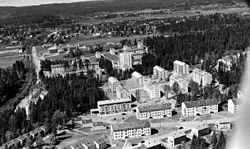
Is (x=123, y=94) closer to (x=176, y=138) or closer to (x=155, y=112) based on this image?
(x=155, y=112)

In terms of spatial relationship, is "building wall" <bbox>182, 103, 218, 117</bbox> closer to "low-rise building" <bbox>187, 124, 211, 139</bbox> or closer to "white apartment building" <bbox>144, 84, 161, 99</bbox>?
"low-rise building" <bbox>187, 124, 211, 139</bbox>

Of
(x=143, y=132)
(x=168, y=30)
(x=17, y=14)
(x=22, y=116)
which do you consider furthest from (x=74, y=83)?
(x=17, y=14)

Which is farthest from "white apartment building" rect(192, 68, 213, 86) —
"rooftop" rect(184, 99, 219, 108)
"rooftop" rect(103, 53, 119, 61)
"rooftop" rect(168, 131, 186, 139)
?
"rooftop" rect(103, 53, 119, 61)

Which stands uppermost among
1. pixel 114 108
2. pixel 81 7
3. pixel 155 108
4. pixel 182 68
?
pixel 81 7

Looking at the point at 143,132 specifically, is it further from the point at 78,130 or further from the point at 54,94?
the point at 54,94

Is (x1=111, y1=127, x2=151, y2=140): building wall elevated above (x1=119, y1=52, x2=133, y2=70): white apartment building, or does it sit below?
below

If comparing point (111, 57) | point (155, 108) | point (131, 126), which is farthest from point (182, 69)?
point (131, 126)

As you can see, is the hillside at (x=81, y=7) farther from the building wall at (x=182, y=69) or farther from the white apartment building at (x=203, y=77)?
the white apartment building at (x=203, y=77)
